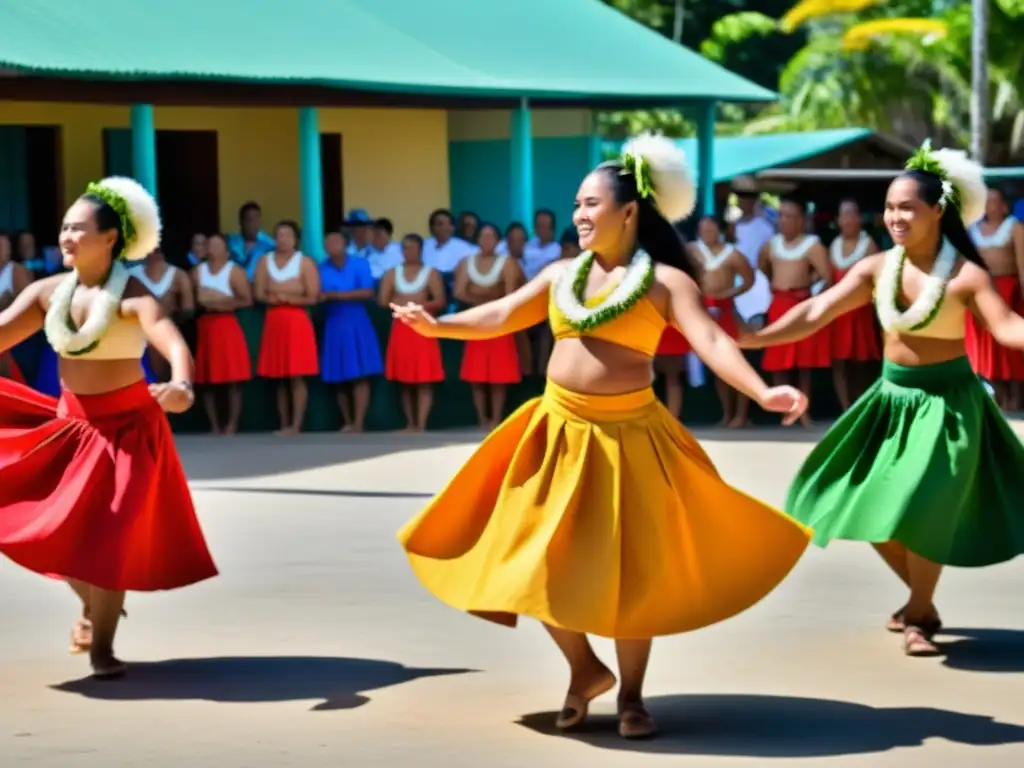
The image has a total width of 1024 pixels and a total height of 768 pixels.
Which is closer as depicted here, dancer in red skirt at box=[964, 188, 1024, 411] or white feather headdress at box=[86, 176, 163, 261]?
white feather headdress at box=[86, 176, 163, 261]

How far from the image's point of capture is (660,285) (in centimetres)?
701

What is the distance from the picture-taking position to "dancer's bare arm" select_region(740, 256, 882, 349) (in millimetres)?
7895

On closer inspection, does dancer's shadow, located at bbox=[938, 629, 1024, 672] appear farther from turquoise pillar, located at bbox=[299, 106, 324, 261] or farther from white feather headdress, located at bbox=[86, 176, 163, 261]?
turquoise pillar, located at bbox=[299, 106, 324, 261]

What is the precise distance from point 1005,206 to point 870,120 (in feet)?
89.8

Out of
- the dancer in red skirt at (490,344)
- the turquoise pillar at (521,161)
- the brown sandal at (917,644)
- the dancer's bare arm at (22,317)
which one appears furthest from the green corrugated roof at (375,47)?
the brown sandal at (917,644)

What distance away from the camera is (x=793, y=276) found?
17.0m

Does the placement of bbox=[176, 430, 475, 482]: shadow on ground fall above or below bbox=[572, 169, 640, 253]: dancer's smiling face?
below

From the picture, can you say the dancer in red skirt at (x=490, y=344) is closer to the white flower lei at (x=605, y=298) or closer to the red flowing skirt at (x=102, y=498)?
the red flowing skirt at (x=102, y=498)

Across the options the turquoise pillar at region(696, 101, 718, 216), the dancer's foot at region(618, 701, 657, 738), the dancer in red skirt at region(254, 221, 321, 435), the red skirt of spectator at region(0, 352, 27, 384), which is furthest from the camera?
the turquoise pillar at region(696, 101, 718, 216)

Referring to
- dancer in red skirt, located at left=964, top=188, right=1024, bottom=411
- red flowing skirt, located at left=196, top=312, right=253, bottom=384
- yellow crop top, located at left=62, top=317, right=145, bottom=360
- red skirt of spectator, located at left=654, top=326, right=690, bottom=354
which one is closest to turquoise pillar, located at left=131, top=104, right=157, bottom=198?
red flowing skirt, located at left=196, top=312, right=253, bottom=384

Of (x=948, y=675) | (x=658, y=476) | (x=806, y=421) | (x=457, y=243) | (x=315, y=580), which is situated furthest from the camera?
(x=457, y=243)

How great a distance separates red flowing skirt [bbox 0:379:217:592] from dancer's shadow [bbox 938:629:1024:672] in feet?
8.83

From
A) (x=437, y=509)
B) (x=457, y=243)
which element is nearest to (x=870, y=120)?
(x=457, y=243)

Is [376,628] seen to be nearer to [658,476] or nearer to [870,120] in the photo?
[658,476]
